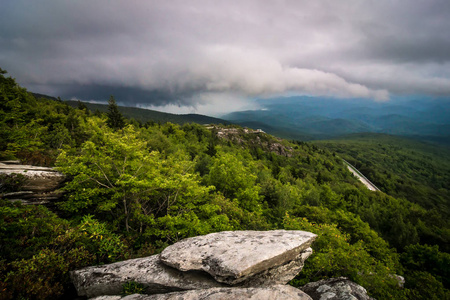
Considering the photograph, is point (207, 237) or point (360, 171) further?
point (360, 171)

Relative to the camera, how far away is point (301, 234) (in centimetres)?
1035

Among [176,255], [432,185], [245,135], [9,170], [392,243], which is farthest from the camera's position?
[432,185]

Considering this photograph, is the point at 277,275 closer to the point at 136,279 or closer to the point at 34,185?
the point at 136,279

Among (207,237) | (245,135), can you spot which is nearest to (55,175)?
(207,237)

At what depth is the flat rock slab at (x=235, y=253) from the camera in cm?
794

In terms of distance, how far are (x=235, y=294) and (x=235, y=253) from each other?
1.61 metres

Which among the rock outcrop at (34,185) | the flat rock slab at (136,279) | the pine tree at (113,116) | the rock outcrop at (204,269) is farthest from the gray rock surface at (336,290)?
the pine tree at (113,116)

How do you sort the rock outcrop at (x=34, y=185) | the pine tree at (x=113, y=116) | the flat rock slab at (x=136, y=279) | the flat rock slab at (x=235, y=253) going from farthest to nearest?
the pine tree at (x=113, y=116) → the rock outcrop at (x=34, y=185) → the flat rock slab at (x=136, y=279) → the flat rock slab at (x=235, y=253)

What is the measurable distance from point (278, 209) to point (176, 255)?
20.7m

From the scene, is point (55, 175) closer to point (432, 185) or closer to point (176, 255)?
point (176, 255)

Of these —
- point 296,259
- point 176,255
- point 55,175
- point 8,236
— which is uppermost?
point 55,175

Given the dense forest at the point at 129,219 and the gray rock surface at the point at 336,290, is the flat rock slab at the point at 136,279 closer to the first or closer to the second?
the dense forest at the point at 129,219

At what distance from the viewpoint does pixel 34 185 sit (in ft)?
39.4

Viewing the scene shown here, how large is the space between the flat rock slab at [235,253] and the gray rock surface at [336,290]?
2604 millimetres
